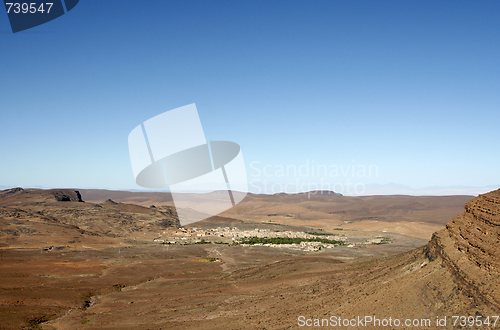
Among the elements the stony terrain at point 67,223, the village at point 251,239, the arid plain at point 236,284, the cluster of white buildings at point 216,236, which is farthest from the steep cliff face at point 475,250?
the stony terrain at point 67,223

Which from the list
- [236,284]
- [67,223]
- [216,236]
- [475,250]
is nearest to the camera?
[475,250]

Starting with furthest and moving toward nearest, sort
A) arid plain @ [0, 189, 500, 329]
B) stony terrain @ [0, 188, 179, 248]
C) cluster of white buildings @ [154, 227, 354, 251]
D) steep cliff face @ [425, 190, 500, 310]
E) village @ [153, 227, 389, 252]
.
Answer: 1. cluster of white buildings @ [154, 227, 354, 251]
2. village @ [153, 227, 389, 252]
3. stony terrain @ [0, 188, 179, 248]
4. arid plain @ [0, 189, 500, 329]
5. steep cliff face @ [425, 190, 500, 310]

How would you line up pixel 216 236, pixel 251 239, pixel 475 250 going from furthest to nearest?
pixel 216 236 → pixel 251 239 → pixel 475 250

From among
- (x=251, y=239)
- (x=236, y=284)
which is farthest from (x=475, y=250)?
(x=251, y=239)

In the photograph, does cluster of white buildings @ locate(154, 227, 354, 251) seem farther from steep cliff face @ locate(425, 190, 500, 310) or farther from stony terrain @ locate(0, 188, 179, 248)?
steep cliff face @ locate(425, 190, 500, 310)

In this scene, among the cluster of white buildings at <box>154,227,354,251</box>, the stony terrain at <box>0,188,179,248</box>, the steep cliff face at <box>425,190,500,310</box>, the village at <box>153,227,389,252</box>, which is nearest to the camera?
the steep cliff face at <box>425,190,500,310</box>

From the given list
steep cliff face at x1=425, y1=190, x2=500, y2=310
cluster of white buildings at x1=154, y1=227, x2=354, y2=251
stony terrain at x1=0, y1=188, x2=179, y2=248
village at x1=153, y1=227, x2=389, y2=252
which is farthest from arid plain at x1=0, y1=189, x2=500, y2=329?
cluster of white buildings at x1=154, y1=227, x2=354, y2=251

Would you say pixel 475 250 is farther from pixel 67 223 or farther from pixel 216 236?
pixel 67 223

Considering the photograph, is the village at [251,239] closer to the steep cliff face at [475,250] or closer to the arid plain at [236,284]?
the arid plain at [236,284]
